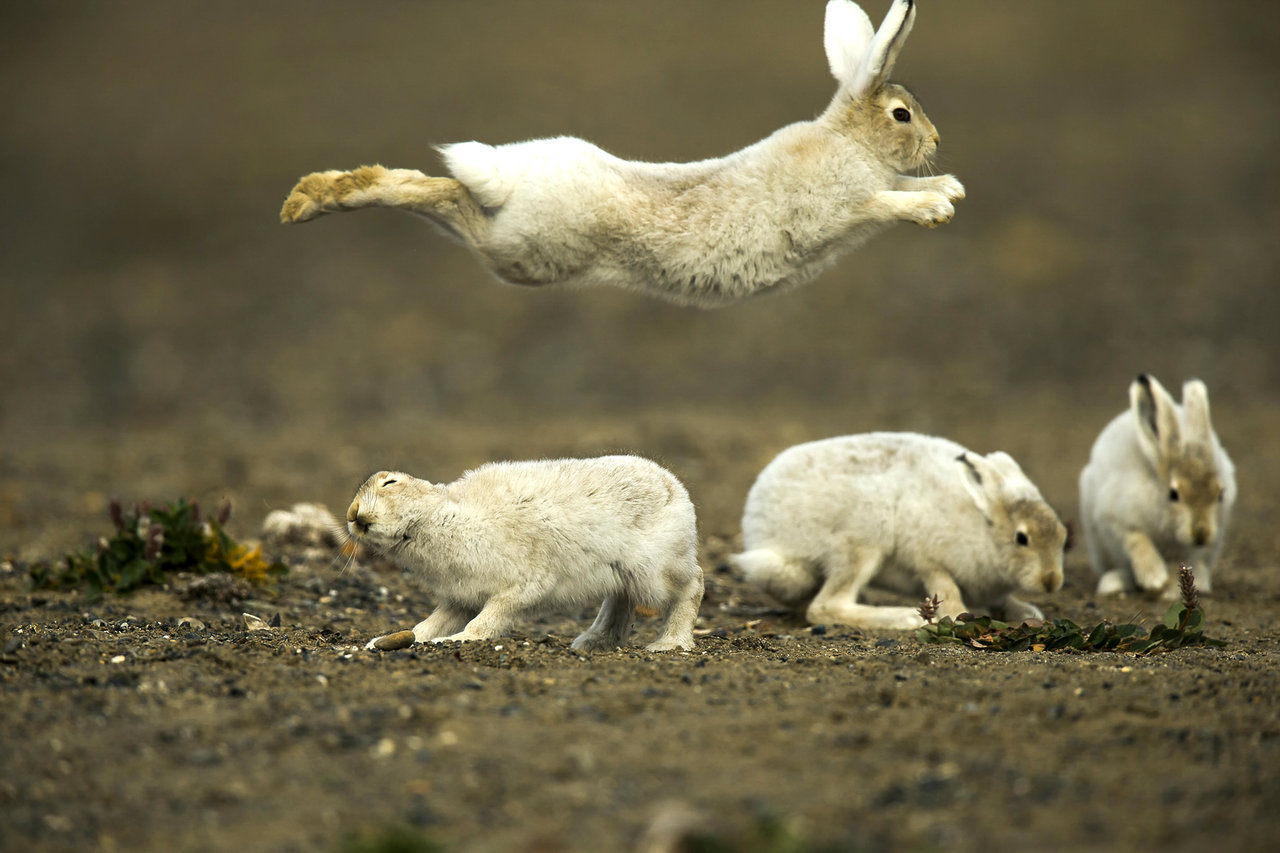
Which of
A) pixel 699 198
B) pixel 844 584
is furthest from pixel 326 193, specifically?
pixel 844 584

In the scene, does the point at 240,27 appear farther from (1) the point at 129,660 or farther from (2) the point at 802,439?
(1) the point at 129,660

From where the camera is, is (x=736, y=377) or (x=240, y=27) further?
(x=240, y=27)

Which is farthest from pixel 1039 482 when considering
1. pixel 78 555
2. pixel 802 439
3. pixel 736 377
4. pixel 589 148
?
pixel 78 555

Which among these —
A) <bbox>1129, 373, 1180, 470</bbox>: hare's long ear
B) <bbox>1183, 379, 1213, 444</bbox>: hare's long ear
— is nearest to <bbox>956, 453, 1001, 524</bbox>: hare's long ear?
<bbox>1129, 373, 1180, 470</bbox>: hare's long ear

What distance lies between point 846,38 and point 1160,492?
3.83 meters

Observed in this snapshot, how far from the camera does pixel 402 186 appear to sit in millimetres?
5824

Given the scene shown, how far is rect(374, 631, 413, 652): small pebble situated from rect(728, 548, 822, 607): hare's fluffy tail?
2.48 meters

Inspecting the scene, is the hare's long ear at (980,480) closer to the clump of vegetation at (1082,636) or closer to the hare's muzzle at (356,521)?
the clump of vegetation at (1082,636)

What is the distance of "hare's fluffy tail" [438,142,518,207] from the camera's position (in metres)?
5.82

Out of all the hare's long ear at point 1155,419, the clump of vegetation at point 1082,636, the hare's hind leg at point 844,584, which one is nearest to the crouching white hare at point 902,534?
the hare's hind leg at point 844,584

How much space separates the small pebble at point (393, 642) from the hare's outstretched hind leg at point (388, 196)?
1.80m

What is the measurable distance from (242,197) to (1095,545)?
1710 centimetres

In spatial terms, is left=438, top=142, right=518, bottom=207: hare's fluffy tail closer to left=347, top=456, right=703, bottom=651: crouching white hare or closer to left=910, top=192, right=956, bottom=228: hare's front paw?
left=347, top=456, right=703, bottom=651: crouching white hare

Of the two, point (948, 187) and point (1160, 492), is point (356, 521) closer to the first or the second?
point (948, 187)
